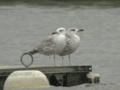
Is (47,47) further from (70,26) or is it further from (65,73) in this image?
(70,26)

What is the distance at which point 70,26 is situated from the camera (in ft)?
82.5

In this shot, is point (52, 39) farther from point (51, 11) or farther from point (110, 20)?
point (51, 11)

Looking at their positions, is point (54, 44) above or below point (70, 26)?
below

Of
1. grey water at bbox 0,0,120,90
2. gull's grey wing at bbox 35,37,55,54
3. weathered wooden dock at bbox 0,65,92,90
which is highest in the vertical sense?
grey water at bbox 0,0,120,90

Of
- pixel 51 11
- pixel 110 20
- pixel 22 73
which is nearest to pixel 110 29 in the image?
pixel 110 20

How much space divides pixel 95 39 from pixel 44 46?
9.88m

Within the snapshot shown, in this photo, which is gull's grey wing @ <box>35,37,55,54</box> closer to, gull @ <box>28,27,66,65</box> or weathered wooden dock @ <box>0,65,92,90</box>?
gull @ <box>28,27,66,65</box>

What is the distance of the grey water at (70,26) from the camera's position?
16.3m

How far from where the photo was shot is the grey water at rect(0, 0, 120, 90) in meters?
16.3

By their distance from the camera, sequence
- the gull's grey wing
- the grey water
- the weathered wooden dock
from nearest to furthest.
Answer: the weathered wooden dock
the gull's grey wing
the grey water

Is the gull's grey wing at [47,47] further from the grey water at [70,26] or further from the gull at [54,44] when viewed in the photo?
the grey water at [70,26]

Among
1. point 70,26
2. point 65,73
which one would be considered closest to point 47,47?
point 65,73

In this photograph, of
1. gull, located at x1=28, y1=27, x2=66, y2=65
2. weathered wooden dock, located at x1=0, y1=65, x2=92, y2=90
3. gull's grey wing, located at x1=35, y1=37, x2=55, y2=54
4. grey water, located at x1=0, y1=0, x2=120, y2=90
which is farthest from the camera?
grey water, located at x1=0, y1=0, x2=120, y2=90

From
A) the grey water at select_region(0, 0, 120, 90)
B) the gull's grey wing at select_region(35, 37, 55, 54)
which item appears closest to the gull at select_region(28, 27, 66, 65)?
the gull's grey wing at select_region(35, 37, 55, 54)
